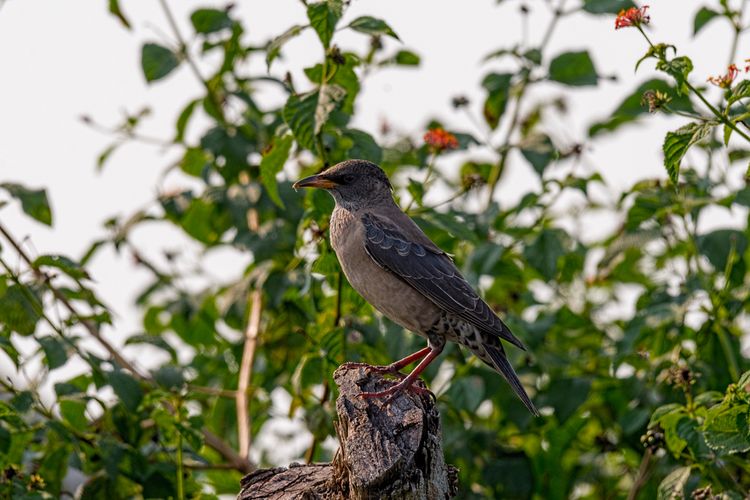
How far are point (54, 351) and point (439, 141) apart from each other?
225 cm

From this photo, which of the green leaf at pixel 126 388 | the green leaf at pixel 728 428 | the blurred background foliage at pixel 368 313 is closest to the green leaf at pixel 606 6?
the blurred background foliage at pixel 368 313

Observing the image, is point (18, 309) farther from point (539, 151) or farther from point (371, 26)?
point (539, 151)

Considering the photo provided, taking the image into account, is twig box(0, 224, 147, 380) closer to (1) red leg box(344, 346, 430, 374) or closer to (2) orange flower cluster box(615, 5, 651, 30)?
(1) red leg box(344, 346, 430, 374)

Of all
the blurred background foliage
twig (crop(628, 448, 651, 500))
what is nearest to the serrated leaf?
the blurred background foliage

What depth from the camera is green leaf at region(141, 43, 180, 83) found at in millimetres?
7289

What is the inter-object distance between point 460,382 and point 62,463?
213 cm

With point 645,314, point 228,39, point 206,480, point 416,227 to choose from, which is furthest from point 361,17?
point 206,480

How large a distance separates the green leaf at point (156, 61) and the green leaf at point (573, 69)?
7.55 ft

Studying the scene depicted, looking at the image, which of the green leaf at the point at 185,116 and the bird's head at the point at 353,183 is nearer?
the bird's head at the point at 353,183

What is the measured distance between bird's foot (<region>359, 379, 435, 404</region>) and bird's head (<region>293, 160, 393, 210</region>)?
131 cm

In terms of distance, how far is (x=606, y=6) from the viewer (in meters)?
6.80

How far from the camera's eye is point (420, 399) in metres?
5.11

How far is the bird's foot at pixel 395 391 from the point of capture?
5.09m

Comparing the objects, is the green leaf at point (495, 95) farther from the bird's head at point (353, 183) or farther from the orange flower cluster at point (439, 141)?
the bird's head at point (353, 183)
